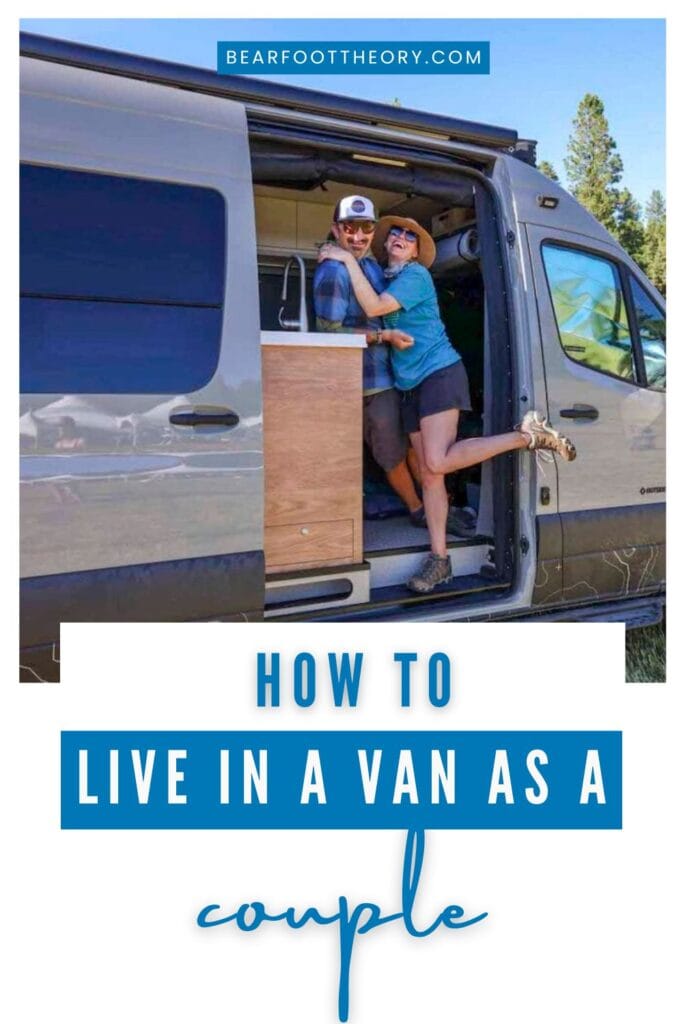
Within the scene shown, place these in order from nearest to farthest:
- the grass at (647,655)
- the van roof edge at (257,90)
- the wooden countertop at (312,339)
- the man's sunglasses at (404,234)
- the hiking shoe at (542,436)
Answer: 1. the van roof edge at (257,90)
2. the wooden countertop at (312,339)
3. the hiking shoe at (542,436)
4. the grass at (647,655)
5. the man's sunglasses at (404,234)

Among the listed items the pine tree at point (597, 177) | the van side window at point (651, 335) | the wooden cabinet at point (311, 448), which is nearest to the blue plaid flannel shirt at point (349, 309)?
the wooden cabinet at point (311, 448)

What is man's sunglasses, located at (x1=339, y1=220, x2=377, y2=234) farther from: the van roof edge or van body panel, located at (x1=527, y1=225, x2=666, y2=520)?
van body panel, located at (x1=527, y1=225, x2=666, y2=520)

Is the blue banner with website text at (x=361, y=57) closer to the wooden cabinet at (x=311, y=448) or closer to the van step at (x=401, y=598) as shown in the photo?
the wooden cabinet at (x=311, y=448)

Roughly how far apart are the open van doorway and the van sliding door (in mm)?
294

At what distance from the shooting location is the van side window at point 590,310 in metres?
3.40

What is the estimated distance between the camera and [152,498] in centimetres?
240

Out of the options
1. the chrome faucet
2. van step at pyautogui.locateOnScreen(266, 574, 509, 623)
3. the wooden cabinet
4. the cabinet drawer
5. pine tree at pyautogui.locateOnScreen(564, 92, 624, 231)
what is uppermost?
pine tree at pyautogui.locateOnScreen(564, 92, 624, 231)

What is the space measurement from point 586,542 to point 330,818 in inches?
74.6

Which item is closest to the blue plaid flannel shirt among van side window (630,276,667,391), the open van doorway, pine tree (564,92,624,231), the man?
the man

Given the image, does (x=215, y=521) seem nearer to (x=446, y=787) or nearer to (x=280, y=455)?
(x=280, y=455)

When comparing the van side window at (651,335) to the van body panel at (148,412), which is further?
the van side window at (651,335)

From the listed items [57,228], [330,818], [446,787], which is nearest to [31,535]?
[57,228]

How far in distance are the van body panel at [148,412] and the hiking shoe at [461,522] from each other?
133 centimetres

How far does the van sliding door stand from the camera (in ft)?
7.30
